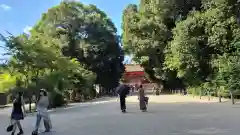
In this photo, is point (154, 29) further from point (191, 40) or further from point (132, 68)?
point (132, 68)

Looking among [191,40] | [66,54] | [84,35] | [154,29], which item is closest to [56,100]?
[191,40]

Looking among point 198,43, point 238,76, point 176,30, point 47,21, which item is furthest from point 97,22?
point 238,76

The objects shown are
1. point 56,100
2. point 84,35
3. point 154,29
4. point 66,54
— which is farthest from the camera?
point 84,35

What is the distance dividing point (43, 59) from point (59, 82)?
129 inches

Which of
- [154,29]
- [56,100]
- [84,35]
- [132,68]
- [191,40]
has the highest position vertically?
[84,35]

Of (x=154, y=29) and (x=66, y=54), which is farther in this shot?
(x=66, y=54)

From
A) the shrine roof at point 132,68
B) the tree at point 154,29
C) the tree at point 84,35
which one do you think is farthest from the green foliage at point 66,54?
the shrine roof at point 132,68

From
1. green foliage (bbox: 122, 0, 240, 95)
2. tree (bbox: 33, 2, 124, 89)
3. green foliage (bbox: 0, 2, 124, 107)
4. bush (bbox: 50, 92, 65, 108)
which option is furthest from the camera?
tree (bbox: 33, 2, 124, 89)

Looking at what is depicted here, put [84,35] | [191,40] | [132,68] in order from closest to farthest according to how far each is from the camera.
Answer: [191,40]
[84,35]
[132,68]

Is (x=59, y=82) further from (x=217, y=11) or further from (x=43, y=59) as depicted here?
(x=217, y=11)

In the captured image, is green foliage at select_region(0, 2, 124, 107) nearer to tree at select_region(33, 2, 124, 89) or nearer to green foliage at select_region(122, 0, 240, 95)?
tree at select_region(33, 2, 124, 89)

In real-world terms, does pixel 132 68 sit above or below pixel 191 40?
above

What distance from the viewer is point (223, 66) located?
1241 inches

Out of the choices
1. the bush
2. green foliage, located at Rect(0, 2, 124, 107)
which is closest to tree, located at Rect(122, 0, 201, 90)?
green foliage, located at Rect(0, 2, 124, 107)
